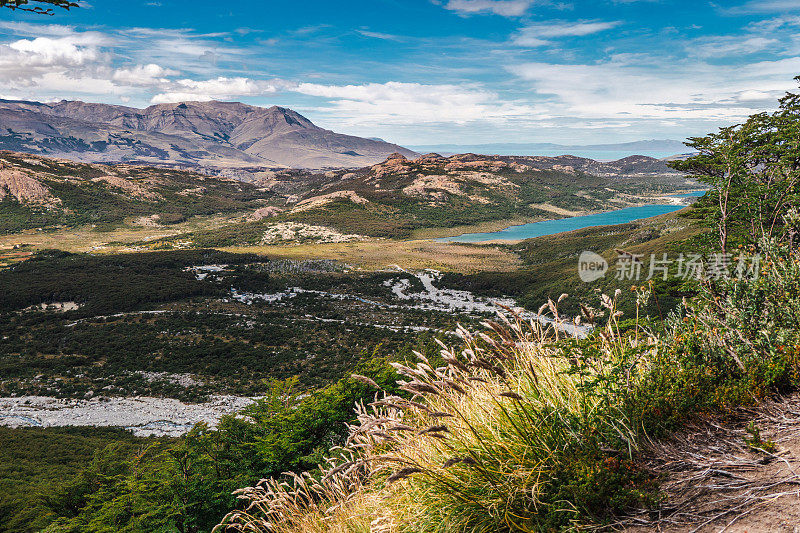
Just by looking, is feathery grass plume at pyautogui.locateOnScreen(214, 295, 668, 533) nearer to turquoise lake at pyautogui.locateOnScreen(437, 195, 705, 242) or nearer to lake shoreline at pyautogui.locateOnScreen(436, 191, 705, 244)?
lake shoreline at pyautogui.locateOnScreen(436, 191, 705, 244)

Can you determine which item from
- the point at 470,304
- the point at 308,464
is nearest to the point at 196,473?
the point at 308,464

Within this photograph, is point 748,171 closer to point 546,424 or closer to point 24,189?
point 546,424

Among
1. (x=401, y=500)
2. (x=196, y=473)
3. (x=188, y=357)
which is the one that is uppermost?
(x=401, y=500)

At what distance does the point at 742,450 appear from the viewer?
276 centimetres

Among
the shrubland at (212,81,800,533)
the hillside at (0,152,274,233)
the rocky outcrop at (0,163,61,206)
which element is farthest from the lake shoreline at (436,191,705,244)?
the rocky outcrop at (0,163,61,206)

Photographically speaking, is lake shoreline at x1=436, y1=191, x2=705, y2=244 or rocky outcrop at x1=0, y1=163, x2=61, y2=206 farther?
rocky outcrop at x1=0, y1=163, x2=61, y2=206

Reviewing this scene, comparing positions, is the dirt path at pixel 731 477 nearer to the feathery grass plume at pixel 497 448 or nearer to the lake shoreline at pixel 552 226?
the feathery grass plume at pixel 497 448

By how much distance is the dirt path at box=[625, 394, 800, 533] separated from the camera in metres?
2.25

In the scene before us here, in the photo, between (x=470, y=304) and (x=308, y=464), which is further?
(x=470, y=304)

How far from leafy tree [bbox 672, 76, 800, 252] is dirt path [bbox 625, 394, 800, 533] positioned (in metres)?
13.4

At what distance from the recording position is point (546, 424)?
303 cm

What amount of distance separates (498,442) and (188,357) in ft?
143

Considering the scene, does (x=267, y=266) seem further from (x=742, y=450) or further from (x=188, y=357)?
(x=742, y=450)

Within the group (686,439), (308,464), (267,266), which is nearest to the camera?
(686,439)
